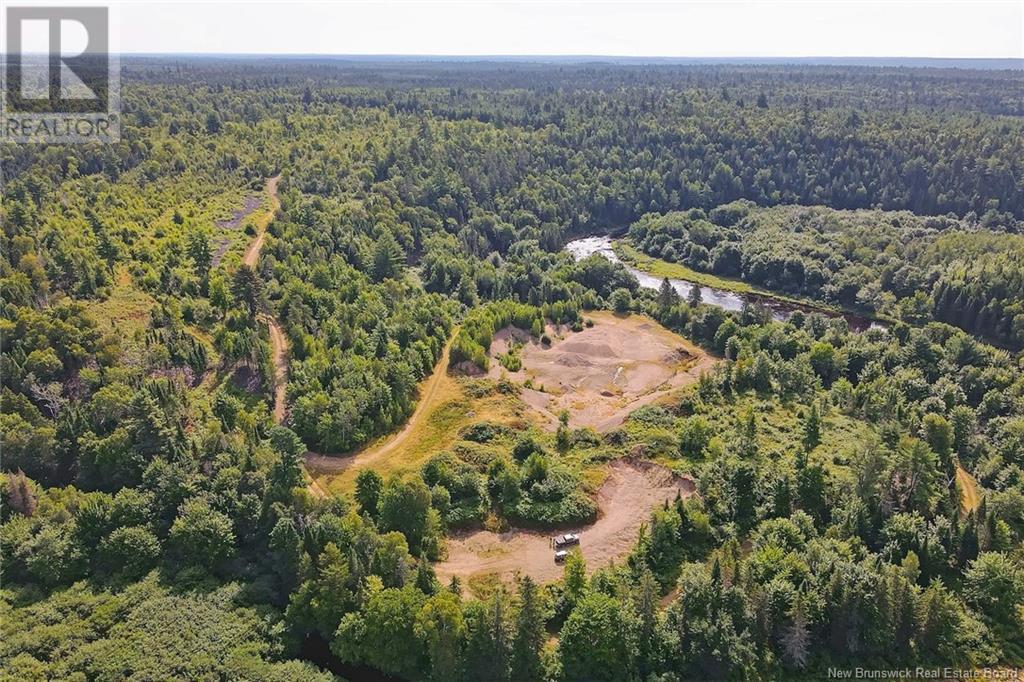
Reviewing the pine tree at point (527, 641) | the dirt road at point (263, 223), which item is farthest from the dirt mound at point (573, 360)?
the pine tree at point (527, 641)

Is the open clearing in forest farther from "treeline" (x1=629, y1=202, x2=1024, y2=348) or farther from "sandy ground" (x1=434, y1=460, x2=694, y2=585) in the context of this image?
"treeline" (x1=629, y1=202, x2=1024, y2=348)

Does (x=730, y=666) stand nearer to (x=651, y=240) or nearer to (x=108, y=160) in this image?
(x=651, y=240)

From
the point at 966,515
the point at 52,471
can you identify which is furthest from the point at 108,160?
the point at 966,515

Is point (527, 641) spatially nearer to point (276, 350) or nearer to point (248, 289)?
point (276, 350)

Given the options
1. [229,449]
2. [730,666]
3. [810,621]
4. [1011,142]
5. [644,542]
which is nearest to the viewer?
[730,666]

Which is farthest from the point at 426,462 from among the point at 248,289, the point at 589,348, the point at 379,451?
the point at 589,348

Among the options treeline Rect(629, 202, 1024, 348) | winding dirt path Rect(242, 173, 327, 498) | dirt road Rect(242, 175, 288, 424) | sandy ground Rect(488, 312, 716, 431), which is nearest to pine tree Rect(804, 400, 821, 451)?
sandy ground Rect(488, 312, 716, 431)
